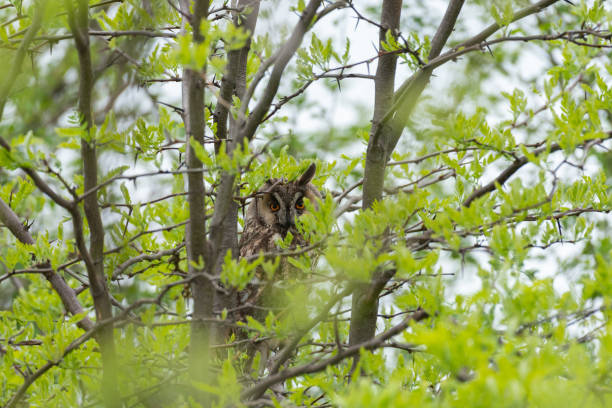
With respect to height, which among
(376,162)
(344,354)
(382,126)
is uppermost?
(382,126)

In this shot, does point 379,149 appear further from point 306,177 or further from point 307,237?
point 306,177

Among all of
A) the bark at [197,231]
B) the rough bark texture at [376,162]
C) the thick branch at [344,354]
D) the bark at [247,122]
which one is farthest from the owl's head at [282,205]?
the thick branch at [344,354]

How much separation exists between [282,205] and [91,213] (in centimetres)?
241

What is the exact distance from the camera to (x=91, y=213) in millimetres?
2018

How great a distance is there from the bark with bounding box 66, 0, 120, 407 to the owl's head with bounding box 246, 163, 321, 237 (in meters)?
2.24

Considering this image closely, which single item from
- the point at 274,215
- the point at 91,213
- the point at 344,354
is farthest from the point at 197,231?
the point at 274,215

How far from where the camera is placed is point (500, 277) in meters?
1.53

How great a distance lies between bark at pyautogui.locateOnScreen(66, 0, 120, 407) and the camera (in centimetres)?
183

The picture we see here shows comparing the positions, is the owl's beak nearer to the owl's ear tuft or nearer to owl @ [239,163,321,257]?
owl @ [239,163,321,257]

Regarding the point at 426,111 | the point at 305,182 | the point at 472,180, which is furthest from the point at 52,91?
the point at 472,180

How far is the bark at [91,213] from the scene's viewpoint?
1.83 m

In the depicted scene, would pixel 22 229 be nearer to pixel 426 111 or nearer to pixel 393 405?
pixel 426 111

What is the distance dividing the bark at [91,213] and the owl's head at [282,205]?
7.35 feet

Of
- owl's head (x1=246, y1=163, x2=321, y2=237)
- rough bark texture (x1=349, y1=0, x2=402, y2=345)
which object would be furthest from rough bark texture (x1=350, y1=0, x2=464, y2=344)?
owl's head (x1=246, y1=163, x2=321, y2=237)
